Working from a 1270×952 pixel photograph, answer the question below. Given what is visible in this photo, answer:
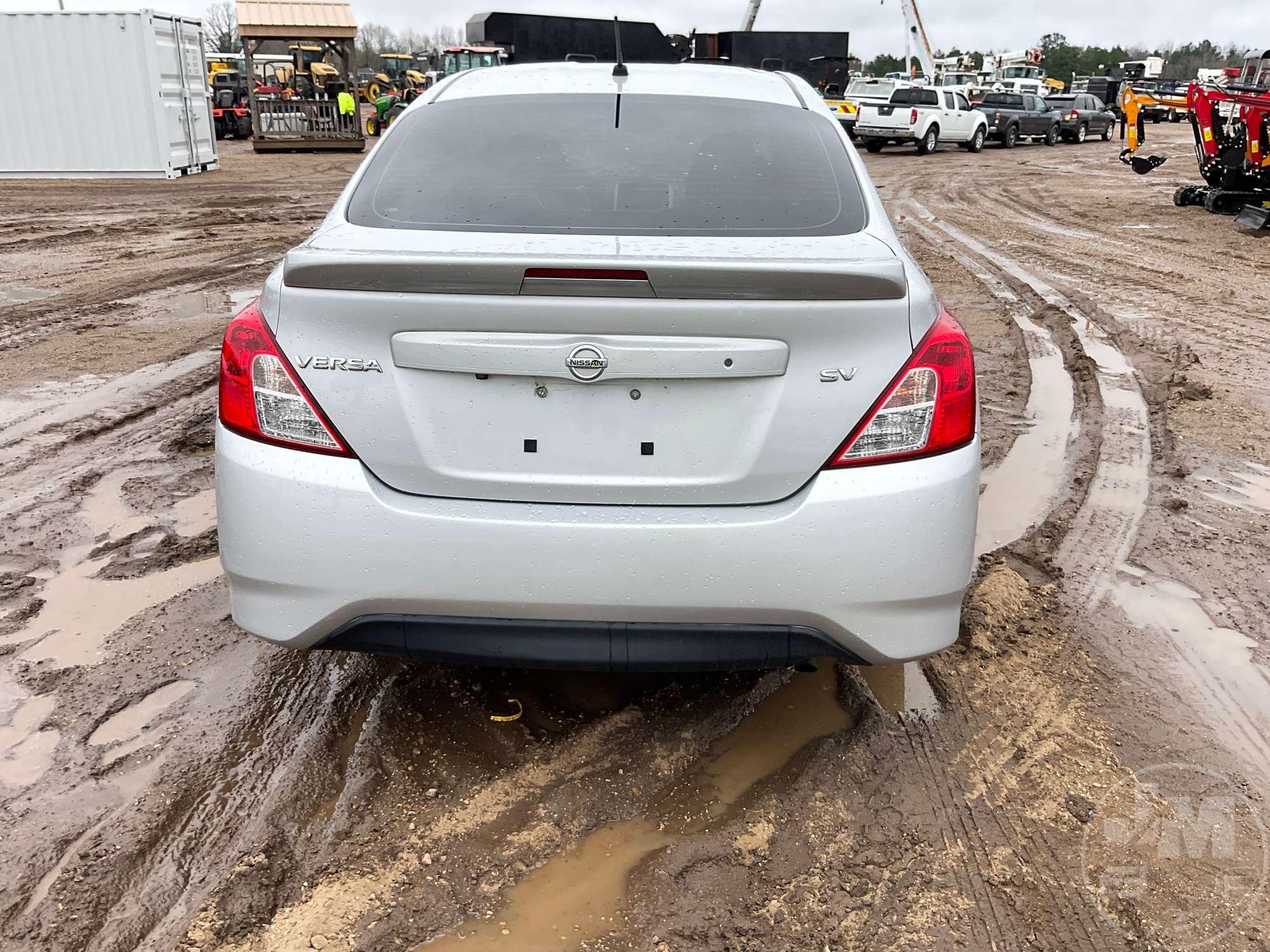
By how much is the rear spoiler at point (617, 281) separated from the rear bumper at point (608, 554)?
411 mm

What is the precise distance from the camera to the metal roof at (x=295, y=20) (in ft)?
82.3

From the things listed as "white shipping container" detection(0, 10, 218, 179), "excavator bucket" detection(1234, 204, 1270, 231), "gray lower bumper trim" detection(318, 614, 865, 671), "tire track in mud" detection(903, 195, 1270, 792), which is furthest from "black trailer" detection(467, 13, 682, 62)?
"gray lower bumper trim" detection(318, 614, 865, 671)

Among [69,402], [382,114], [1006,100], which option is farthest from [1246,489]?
[1006,100]

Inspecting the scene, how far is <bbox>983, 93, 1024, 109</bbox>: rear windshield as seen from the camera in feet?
108

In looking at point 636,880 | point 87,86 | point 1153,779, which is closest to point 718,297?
point 636,880

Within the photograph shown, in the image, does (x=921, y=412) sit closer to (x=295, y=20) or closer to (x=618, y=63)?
(x=618, y=63)

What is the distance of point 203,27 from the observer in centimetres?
2089

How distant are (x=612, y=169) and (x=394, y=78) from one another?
49.9 meters

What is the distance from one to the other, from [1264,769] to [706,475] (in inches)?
69.9

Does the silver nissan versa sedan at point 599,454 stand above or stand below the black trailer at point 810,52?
below

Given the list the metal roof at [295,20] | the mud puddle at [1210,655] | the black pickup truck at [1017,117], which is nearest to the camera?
the mud puddle at [1210,655]

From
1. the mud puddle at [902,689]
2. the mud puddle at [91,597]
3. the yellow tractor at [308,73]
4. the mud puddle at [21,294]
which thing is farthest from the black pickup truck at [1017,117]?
the mud puddle at [91,597]

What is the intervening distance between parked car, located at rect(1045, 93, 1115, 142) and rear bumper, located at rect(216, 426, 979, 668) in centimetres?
3663

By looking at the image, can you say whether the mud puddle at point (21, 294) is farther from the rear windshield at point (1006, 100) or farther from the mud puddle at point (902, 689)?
the rear windshield at point (1006, 100)
